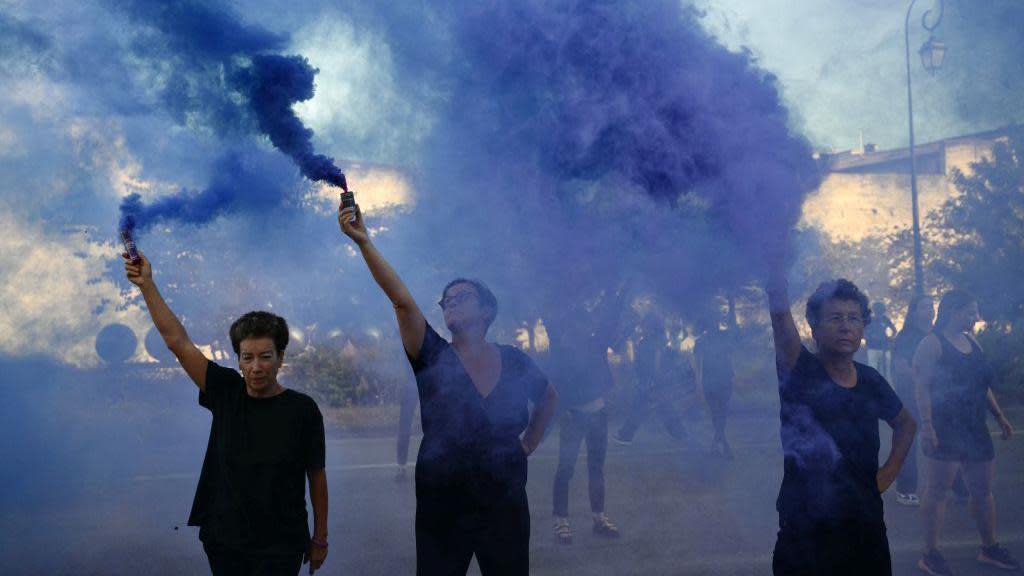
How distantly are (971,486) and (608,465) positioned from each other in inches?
175

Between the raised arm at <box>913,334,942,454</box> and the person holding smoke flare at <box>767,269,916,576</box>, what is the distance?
7.34 ft

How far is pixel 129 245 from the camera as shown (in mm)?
3381

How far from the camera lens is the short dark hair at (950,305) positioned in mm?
5508

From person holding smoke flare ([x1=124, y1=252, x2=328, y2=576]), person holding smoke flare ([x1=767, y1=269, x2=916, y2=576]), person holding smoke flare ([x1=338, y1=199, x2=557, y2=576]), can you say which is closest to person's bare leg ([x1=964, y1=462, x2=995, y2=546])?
person holding smoke flare ([x1=767, y1=269, x2=916, y2=576])

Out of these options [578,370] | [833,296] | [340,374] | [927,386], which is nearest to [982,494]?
[927,386]

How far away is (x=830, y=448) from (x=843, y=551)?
0.34m

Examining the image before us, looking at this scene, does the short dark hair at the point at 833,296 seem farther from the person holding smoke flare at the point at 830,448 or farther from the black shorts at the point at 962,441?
the black shorts at the point at 962,441

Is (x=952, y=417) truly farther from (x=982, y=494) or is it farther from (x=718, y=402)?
(x=718, y=402)

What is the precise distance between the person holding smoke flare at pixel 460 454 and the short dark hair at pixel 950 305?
3.25 meters

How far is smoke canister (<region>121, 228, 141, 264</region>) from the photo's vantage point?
334cm

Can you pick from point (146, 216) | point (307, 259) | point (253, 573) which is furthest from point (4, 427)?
point (253, 573)

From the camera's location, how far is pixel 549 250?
5859 millimetres

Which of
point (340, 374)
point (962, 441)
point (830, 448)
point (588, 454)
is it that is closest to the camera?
point (830, 448)

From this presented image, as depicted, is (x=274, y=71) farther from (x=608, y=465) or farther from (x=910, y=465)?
(x=608, y=465)
